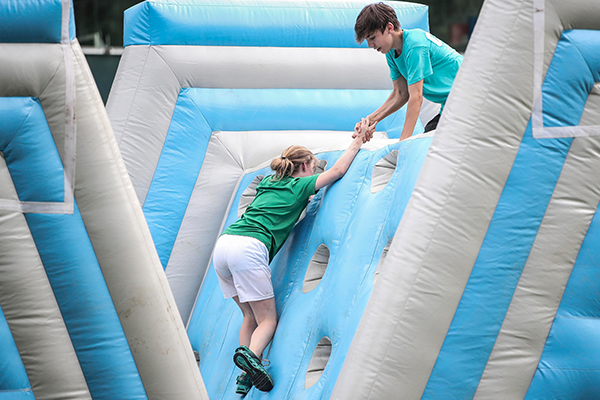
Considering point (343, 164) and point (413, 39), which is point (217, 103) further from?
point (413, 39)

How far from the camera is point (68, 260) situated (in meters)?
1.79

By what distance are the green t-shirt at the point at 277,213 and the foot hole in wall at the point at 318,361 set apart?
54 centimetres

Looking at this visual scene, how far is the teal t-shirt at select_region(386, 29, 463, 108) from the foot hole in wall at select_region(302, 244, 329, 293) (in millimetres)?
742

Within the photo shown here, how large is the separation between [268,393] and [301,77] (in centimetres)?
214

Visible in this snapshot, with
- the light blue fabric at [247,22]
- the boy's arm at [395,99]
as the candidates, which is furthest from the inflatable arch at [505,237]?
the light blue fabric at [247,22]

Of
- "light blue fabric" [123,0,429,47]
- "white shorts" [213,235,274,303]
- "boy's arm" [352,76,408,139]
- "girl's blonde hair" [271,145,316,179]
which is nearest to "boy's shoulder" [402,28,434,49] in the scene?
"boy's arm" [352,76,408,139]

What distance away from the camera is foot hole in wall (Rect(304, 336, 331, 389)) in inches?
82.7

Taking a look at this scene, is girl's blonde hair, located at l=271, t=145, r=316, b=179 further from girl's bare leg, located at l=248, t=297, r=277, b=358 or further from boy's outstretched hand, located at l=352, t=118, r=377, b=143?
girl's bare leg, located at l=248, t=297, r=277, b=358

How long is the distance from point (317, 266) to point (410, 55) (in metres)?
0.90

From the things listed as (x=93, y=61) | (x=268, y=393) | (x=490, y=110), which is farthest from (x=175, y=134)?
(x=93, y=61)

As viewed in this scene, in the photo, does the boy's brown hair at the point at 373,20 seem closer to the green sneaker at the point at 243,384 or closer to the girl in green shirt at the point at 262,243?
the girl in green shirt at the point at 262,243

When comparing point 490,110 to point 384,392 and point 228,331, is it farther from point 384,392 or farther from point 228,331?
point 228,331

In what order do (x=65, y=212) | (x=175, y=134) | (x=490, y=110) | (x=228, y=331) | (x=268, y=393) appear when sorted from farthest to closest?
(x=175, y=134)
(x=228, y=331)
(x=268, y=393)
(x=65, y=212)
(x=490, y=110)

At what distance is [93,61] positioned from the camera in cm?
667
